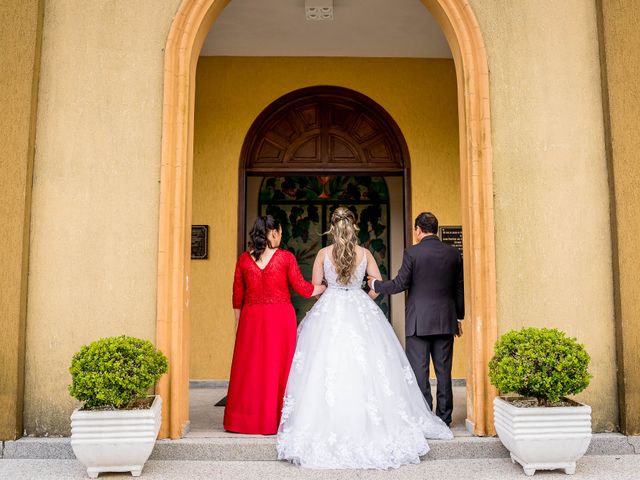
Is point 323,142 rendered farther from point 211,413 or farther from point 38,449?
point 38,449

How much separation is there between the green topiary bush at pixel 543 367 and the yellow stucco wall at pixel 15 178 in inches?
135

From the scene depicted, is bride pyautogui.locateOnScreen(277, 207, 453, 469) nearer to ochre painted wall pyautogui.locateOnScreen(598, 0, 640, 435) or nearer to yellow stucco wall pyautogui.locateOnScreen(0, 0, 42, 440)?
ochre painted wall pyautogui.locateOnScreen(598, 0, 640, 435)

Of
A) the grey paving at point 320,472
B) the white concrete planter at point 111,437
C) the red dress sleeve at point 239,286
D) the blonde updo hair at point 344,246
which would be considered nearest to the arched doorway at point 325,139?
the red dress sleeve at point 239,286

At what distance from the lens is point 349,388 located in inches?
→ 160

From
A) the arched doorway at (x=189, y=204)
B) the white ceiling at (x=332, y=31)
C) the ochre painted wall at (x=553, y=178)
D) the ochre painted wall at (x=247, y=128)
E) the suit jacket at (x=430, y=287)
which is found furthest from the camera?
the ochre painted wall at (x=247, y=128)

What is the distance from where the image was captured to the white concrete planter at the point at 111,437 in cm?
365

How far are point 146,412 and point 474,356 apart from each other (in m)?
2.39

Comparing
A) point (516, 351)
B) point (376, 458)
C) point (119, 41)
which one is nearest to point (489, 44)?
point (516, 351)

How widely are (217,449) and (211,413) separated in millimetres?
1289

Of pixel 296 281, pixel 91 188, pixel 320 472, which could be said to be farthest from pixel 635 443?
pixel 91 188

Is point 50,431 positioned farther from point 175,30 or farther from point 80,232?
point 175,30

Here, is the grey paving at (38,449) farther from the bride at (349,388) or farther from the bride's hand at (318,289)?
the bride's hand at (318,289)

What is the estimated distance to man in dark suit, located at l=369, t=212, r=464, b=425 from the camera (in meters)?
4.70

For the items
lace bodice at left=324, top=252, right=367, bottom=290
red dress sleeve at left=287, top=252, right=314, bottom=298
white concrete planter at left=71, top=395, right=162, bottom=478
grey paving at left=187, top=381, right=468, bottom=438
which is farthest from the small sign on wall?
white concrete planter at left=71, top=395, right=162, bottom=478
